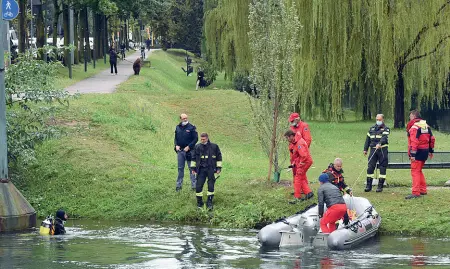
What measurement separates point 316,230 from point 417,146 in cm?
374

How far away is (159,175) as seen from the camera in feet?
88.6

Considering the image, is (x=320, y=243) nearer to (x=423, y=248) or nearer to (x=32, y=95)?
(x=423, y=248)

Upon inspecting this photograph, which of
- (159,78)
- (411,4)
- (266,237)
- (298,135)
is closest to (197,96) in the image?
(411,4)

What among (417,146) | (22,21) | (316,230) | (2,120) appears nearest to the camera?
(316,230)

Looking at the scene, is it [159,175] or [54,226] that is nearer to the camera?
[54,226]

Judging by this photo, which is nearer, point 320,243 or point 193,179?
point 320,243

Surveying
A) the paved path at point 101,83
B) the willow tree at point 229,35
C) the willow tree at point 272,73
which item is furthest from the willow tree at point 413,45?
the willow tree at point 272,73

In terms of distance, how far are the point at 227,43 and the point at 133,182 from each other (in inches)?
1108

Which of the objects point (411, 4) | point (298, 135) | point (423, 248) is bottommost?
point (423, 248)

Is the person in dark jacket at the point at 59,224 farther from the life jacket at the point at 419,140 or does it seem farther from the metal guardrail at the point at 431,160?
the metal guardrail at the point at 431,160

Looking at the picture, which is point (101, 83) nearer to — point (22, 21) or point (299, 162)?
point (22, 21)

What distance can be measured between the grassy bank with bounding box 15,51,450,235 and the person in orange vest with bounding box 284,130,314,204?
1.41ft

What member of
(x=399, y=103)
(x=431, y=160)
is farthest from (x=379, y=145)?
(x=399, y=103)

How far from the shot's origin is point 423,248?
19.4m
